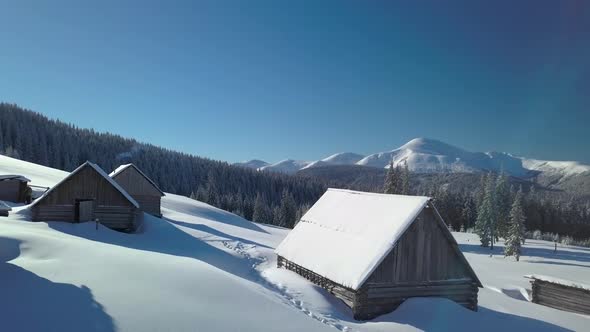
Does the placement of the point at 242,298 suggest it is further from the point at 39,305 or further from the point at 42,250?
the point at 42,250

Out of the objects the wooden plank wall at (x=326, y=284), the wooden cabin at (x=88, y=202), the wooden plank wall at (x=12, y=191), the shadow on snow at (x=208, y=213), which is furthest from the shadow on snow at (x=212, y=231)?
the wooden plank wall at (x=12, y=191)

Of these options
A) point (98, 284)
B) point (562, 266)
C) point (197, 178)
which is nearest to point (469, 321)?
point (98, 284)

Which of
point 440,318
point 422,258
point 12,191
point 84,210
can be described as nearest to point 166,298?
point 440,318

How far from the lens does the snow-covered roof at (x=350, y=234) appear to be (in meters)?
16.4

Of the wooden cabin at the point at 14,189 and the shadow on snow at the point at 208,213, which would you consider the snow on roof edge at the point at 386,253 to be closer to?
the wooden cabin at the point at 14,189

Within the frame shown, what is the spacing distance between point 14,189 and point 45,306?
89.6ft

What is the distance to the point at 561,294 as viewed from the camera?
25.1m

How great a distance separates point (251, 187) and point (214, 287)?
468 ft

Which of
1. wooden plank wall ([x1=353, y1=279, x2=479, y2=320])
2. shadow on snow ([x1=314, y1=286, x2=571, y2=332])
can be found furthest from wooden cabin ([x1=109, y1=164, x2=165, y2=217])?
wooden plank wall ([x1=353, y1=279, x2=479, y2=320])

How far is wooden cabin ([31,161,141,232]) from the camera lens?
956 inches

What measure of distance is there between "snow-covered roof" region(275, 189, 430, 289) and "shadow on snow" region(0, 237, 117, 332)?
32.4ft

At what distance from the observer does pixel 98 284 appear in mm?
10586

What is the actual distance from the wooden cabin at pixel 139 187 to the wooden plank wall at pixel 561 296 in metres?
34.1

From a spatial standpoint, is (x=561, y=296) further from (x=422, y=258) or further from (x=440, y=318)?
(x=440, y=318)
